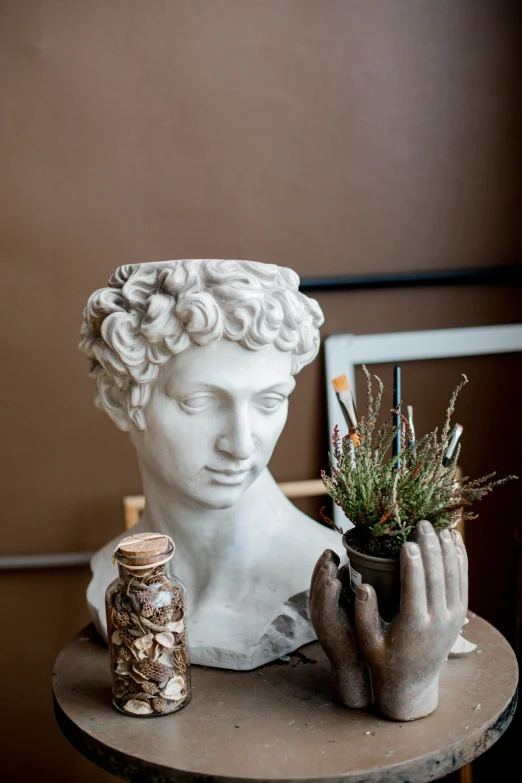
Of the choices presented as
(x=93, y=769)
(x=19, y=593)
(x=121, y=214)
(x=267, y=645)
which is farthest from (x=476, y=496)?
(x=93, y=769)

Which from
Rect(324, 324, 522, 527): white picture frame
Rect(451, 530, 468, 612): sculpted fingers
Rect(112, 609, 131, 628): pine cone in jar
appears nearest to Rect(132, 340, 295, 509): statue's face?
Rect(112, 609, 131, 628): pine cone in jar

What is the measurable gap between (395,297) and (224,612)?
36.4 inches

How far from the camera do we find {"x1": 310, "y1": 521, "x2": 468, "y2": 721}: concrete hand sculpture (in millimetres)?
924

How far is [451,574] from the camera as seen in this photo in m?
0.95

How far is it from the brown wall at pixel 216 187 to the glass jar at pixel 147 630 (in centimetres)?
76

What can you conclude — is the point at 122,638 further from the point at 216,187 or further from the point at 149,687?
the point at 216,187

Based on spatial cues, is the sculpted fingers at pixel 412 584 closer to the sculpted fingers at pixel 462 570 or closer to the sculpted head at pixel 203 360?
the sculpted fingers at pixel 462 570

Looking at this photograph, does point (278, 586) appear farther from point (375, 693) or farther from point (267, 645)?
point (375, 693)

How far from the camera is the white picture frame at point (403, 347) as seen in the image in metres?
1.76

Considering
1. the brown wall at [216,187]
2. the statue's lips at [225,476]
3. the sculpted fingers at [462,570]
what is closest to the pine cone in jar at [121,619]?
the statue's lips at [225,476]

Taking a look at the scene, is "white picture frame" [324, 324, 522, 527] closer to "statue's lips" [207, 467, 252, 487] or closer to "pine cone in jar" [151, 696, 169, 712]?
"statue's lips" [207, 467, 252, 487]

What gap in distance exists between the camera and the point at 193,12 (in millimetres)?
1656

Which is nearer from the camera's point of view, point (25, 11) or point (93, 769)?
point (25, 11)

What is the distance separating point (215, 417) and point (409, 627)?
40 cm
